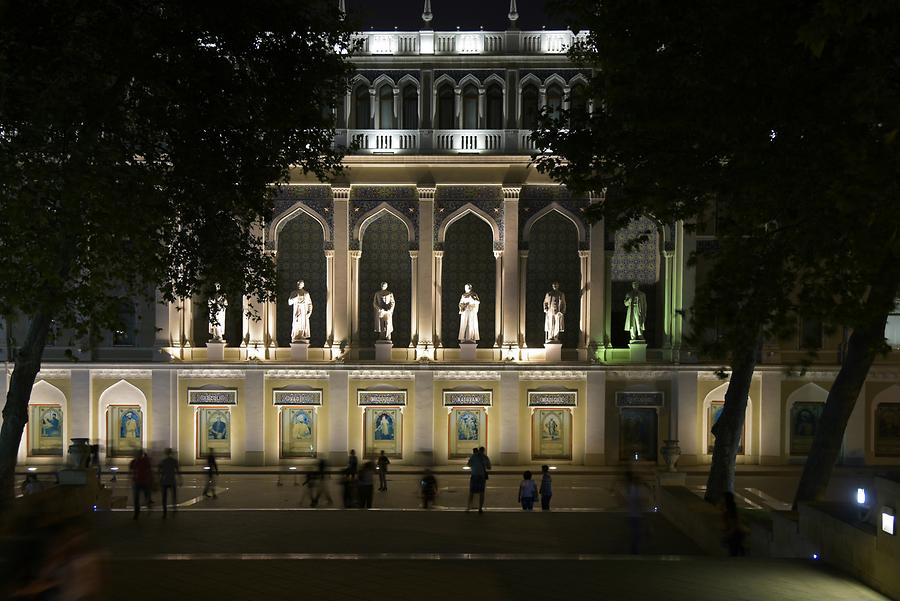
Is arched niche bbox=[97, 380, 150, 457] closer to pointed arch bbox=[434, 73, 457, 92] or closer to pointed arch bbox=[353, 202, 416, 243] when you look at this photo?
pointed arch bbox=[353, 202, 416, 243]

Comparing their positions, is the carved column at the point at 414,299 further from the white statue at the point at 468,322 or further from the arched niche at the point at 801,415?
the arched niche at the point at 801,415

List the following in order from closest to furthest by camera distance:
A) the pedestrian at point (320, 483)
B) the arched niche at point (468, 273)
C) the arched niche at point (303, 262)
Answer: the pedestrian at point (320, 483) → the arched niche at point (468, 273) → the arched niche at point (303, 262)

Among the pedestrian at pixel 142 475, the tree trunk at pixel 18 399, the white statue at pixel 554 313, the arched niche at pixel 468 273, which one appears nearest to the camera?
the tree trunk at pixel 18 399

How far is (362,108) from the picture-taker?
35.7 m

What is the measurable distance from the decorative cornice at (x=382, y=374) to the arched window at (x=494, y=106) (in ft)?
Result: 33.8

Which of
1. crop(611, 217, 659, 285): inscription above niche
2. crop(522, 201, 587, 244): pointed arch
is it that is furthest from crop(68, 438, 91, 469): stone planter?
crop(611, 217, 659, 285): inscription above niche

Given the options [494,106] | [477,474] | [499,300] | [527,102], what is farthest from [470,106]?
[477,474]

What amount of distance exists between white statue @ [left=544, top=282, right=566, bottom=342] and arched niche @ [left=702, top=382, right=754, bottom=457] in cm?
635

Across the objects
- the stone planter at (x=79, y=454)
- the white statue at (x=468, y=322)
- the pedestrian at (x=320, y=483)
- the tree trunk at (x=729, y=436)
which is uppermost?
the white statue at (x=468, y=322)

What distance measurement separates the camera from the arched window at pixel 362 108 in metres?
35.5

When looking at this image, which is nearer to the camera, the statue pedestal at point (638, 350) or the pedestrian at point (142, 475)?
the pedestrian at point (142, 475)

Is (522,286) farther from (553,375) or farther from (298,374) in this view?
(298,374)

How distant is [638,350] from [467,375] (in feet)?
22.0

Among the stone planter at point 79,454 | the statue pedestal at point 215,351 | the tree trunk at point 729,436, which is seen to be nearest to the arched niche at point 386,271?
the statue pedestal at point 215,351
